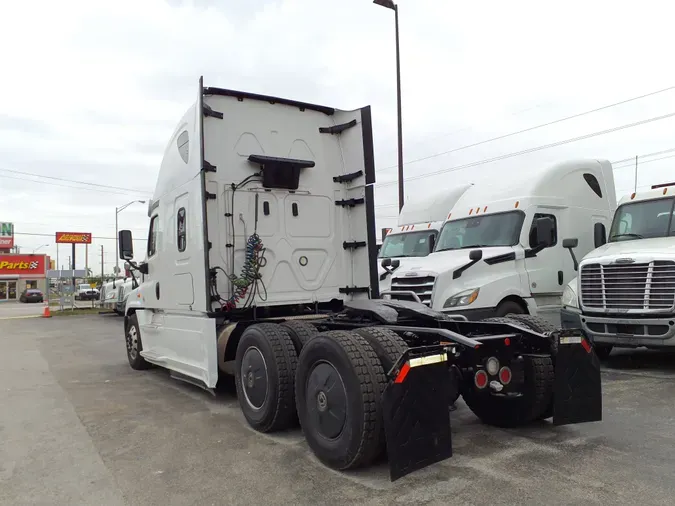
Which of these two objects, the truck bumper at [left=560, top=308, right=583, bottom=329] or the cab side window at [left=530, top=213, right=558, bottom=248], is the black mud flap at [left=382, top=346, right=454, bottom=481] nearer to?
the truck bumper at [left=560, top=308, right=583, bottom=329]

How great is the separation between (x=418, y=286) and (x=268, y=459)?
497cm

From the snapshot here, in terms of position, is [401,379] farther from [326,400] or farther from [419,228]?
[419,228]

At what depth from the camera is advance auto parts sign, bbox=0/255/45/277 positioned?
194 feet

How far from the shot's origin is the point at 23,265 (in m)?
60.2

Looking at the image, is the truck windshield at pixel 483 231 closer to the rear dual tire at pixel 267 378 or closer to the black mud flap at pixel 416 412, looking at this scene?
the rear dual tire at pixel 267 378

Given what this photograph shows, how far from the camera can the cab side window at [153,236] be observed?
27.1 feet

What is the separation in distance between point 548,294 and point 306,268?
4.54m

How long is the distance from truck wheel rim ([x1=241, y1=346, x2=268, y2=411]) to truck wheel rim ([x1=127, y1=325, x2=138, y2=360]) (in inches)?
167

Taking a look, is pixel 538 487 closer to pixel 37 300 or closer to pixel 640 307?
pixel 640 307

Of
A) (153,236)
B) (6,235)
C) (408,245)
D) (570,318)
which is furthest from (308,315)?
(6,235)

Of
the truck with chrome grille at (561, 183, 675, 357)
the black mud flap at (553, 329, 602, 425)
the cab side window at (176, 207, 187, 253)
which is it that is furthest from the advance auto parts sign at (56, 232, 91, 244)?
the black mud flap at (553, 329, 602, 425)

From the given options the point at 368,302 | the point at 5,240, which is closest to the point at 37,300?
the point at 5,240

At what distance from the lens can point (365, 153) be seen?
23.5 feet

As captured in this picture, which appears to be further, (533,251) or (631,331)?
(533,251)
